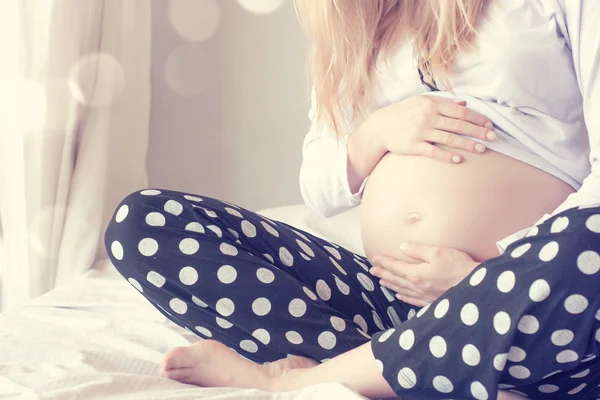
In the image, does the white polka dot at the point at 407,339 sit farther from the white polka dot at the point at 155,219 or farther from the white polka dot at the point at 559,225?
the white polka dot at the point at 155,219

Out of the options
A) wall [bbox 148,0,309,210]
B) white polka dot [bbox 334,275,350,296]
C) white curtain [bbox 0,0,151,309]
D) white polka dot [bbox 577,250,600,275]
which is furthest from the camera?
wall [bbox 148,0,309,210]

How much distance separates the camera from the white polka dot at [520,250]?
759 mm

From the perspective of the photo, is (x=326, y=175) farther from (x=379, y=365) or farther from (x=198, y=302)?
(x=379, y=365)

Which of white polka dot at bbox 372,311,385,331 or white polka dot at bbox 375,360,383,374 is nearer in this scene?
white polka dot at bbox 375,360,383,374

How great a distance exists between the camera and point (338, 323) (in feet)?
3.19

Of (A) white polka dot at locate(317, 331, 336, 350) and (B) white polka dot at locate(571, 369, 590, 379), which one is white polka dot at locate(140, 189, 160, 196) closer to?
(A) white polka dot at locate(317, 331, 336, 350)

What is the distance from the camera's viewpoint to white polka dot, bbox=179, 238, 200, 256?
97 centimetres

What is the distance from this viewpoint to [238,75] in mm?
2125

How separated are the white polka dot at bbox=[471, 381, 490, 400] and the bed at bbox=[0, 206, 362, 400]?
12 cm

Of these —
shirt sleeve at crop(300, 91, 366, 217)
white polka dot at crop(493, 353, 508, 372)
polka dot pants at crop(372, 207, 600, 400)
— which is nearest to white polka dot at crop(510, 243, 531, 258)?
polka dot pants at crop(372, 207, 600, 400)

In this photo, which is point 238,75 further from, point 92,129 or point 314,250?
point 314,250

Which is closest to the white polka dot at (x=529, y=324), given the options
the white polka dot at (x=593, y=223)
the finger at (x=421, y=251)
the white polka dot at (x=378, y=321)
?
the white polka dot at (x=593, y=223)

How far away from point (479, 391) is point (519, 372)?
5 centimetres

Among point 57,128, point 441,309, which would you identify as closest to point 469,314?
point 441,309
